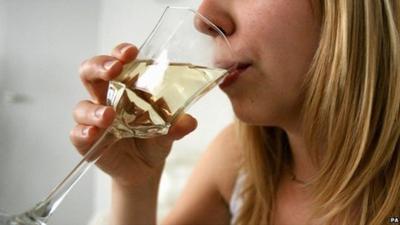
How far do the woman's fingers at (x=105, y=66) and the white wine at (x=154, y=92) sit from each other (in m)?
0.01


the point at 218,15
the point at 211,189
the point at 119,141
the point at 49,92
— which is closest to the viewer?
the point at 218,15

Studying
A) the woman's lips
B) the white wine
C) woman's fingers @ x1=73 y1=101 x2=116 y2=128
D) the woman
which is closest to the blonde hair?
the woman

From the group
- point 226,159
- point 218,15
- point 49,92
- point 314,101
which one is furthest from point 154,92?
point 49,92

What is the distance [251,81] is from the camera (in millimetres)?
691

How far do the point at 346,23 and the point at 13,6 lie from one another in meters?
1.60

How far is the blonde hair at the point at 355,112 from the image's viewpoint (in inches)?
27.2

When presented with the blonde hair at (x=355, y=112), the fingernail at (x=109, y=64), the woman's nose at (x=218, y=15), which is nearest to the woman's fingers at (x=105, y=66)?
the fingernail at (x=109, y=64)

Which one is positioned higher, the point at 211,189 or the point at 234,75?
the point at 234,75

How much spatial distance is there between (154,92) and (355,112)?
362 millimetres

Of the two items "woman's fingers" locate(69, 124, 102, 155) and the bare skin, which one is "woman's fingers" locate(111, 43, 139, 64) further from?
"woman's fingers" locate(69, 124, 102, 155)

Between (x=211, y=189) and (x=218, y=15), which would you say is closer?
(x=218, y=15)

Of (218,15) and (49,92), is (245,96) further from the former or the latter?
(49,92)

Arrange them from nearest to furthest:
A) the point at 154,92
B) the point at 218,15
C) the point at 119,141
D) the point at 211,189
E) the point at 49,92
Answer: the point at 154,92 < the point at 218,15 < the point at 119,141 < the point at 211,189 < the point at 49,92

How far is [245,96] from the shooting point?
28.0 inches
